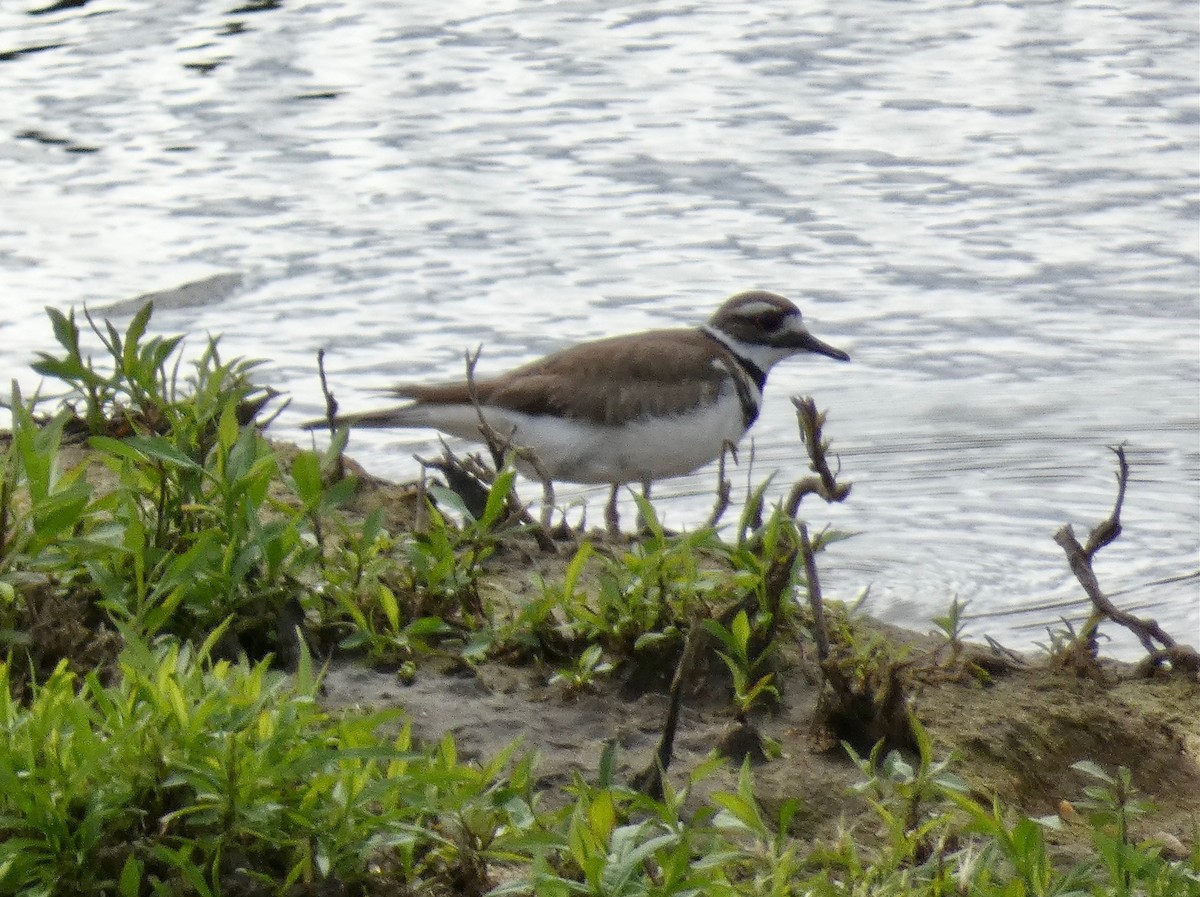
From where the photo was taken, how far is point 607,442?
638 centimetres

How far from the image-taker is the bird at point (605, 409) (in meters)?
6.31

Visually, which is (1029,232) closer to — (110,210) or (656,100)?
(656,100)

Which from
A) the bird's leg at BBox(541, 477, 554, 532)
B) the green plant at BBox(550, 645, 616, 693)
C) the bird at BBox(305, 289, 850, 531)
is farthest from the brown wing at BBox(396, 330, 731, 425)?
the green plant at BBox(550, 645, 616, 693)

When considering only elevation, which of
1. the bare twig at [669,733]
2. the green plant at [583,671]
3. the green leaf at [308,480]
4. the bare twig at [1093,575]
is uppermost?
the green leaf at [308,480]

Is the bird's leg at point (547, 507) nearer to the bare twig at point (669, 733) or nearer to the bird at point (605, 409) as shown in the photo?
the bare twig at point (669, 733)

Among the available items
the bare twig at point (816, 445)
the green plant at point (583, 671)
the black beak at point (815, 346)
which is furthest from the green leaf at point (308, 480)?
the black beak at point (815, 346)

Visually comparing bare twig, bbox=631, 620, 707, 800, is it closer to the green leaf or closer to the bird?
the green leaf

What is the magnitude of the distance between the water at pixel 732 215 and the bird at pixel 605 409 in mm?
255

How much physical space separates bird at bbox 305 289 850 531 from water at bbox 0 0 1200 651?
25cm

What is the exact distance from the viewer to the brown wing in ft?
20.7

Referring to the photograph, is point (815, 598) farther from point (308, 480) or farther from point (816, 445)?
point (308, 480)

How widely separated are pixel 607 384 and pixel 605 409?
9 centimetres

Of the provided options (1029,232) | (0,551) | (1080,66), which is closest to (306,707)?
(0,551)

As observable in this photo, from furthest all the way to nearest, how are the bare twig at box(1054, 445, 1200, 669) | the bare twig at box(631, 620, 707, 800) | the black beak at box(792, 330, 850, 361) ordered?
the black beak at box(792, 330, 850, 361)
the bare twig at box(1054, 445, 1200, 669)
the bare twig at box(631, 620, 707, 800)
